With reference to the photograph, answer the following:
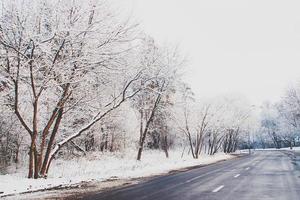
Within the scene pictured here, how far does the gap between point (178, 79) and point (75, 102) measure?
671 inches

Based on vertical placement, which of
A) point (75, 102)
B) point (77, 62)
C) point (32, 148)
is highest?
point (77, 62)

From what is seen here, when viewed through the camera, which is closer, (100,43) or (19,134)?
(100,43)

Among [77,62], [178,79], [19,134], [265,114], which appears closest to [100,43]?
[77,62]

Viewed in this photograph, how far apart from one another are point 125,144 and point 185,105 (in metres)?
9.31

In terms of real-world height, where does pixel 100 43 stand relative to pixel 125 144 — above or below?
above

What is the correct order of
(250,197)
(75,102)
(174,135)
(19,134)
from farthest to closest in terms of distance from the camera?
(174,135), (19,134), (75,102), (250,197)

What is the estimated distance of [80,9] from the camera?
1778 centimetres

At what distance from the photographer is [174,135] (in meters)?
72.6

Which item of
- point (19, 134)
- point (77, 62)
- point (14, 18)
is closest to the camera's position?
point (14, 18)

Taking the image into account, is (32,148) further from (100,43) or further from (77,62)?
(100,43)

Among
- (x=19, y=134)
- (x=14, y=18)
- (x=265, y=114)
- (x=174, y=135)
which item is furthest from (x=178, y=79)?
(x=265, y=114)

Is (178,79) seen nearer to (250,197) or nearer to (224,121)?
(250,197)

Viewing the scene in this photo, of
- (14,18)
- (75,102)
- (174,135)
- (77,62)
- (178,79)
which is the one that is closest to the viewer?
(14,18)

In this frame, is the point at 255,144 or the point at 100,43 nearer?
the point at 100,43
